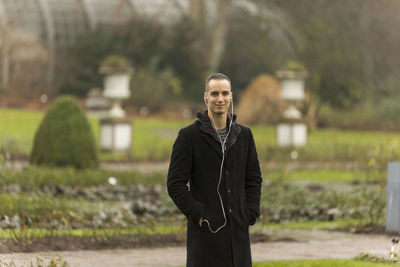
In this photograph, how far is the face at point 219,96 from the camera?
508 cm

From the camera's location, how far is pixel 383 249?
8.66 m

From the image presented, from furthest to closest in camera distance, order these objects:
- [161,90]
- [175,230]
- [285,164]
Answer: [161,90] < [285,164] < [175,230]

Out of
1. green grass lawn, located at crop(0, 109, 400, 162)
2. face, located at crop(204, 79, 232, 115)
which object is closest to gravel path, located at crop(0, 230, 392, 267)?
face, located at crop(204, 79, 232, 115)

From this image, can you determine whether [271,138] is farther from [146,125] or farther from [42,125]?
[42,125]

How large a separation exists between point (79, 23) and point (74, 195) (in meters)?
22.4

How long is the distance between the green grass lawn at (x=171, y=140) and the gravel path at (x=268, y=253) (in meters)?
4.36

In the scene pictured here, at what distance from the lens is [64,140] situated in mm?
14781

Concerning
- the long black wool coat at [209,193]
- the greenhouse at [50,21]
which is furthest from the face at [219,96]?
the greenhouse at [50,21]

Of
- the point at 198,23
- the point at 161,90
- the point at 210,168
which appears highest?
the point at 198,23

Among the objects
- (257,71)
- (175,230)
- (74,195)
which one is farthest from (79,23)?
(175,230)

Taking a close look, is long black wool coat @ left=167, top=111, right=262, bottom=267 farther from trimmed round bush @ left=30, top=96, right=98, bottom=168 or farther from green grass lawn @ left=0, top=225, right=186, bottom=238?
trimmed round bush @ left=30, top=96, right=98, bottom=168

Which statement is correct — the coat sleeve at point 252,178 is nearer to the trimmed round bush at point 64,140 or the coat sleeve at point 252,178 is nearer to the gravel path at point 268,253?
the gravel path at point 268,253

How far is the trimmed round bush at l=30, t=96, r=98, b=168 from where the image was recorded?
14.7m

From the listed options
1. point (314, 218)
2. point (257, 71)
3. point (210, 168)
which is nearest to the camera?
point (210, 168)
